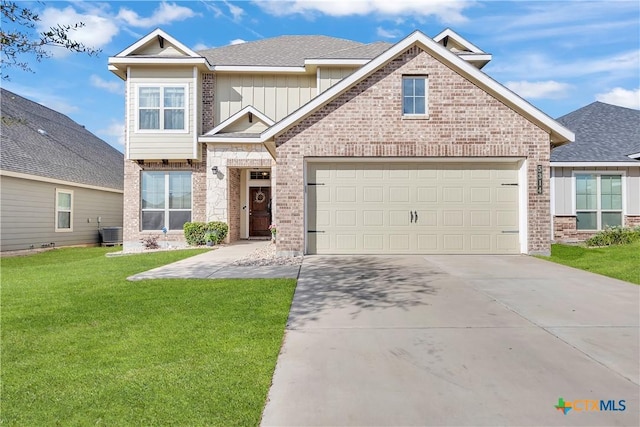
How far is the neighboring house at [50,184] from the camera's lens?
13.9 meters

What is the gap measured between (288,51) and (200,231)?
9031mm

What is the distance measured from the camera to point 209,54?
16.4 metres

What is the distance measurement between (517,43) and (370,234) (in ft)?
27.7

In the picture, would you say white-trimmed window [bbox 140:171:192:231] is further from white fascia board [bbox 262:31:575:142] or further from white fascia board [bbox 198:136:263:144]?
white fascia board [bbox 262:31:575:142]

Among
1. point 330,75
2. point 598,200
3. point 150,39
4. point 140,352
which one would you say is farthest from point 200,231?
point 598,200

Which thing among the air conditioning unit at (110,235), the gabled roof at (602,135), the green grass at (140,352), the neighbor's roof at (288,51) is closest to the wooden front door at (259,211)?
the neighbor's roof at (288,51)

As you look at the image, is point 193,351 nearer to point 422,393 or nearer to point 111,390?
point 111,390

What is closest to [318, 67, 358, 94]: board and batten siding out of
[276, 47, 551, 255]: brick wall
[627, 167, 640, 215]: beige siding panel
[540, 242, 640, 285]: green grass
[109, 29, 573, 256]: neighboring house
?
[109, 29, 573, 256]: neighboring house

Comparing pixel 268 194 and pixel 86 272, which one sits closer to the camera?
pixel 86 272

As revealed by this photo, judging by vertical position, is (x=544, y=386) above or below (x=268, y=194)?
below

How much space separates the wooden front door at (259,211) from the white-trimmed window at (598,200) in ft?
39.5

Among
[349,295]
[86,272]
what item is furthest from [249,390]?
[86,272]

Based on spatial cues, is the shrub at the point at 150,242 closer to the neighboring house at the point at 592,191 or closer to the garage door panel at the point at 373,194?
the garage door panel at the point at 373,194

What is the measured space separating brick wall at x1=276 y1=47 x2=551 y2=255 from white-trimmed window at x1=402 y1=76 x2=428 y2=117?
17cm
